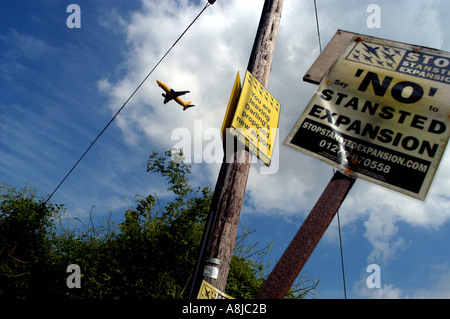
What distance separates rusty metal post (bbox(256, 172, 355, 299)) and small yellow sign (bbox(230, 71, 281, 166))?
182cm

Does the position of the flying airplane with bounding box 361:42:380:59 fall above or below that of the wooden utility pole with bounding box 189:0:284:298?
above

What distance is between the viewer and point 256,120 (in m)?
3.99

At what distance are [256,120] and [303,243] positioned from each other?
7.69ft

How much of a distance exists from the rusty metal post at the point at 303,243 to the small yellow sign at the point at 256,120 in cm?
182

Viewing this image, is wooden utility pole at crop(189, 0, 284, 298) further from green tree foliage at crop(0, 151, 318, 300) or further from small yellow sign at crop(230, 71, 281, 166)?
green tree foliage at crop(0, 151, 318, 300)

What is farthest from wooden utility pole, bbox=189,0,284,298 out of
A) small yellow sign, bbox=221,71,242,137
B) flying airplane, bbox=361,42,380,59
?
flying airplane, bbox=361,42,380,59

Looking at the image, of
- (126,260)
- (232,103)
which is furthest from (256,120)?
(126,260)

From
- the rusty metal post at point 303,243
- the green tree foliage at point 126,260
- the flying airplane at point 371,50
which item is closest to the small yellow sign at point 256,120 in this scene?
the flying airplane at point 371,50

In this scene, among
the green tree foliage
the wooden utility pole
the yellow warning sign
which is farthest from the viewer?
the green tree foliage

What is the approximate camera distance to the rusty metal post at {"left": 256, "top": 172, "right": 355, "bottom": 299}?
1831 mm

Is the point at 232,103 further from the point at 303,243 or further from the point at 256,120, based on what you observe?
the point at 303,243

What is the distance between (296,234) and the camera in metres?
1.94

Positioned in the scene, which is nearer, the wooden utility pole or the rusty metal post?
the rusty metal post
